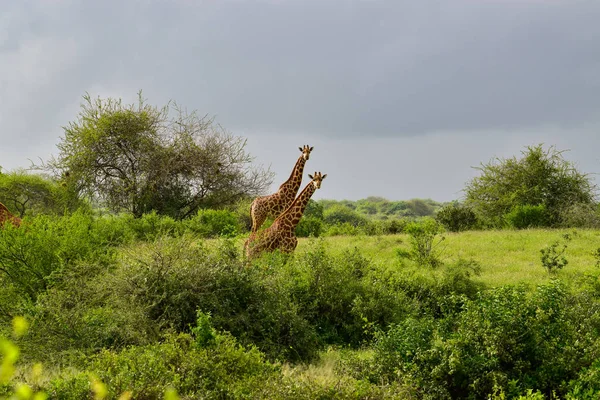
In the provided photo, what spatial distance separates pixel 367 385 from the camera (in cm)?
625

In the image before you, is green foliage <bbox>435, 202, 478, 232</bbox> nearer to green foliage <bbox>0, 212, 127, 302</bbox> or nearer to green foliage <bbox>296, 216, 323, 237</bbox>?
green foliage <bbox>296, 216, 323, 237</bbox>

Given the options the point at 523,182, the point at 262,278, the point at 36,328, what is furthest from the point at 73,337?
the point at 523,182

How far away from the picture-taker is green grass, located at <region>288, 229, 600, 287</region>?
14.2m

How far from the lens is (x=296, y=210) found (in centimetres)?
1297

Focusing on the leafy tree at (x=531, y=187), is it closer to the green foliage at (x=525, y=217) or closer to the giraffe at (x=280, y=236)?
the green foliage at (x=525, y=217)

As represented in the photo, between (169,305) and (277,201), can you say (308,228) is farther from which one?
(169,305)

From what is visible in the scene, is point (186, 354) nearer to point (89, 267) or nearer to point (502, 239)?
point (89, 267)

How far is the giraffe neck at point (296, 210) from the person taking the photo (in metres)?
12.8

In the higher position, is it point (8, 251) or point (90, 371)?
point (8, 251)

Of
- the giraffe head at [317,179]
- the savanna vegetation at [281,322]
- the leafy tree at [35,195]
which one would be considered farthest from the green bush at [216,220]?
the giraffe head at [317,179]

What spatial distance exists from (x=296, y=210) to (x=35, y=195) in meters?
23.4

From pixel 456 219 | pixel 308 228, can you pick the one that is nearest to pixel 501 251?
pixel 308 228

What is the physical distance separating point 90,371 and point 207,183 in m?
26.5

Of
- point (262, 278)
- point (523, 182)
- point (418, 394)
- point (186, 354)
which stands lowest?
point (418, 394)
